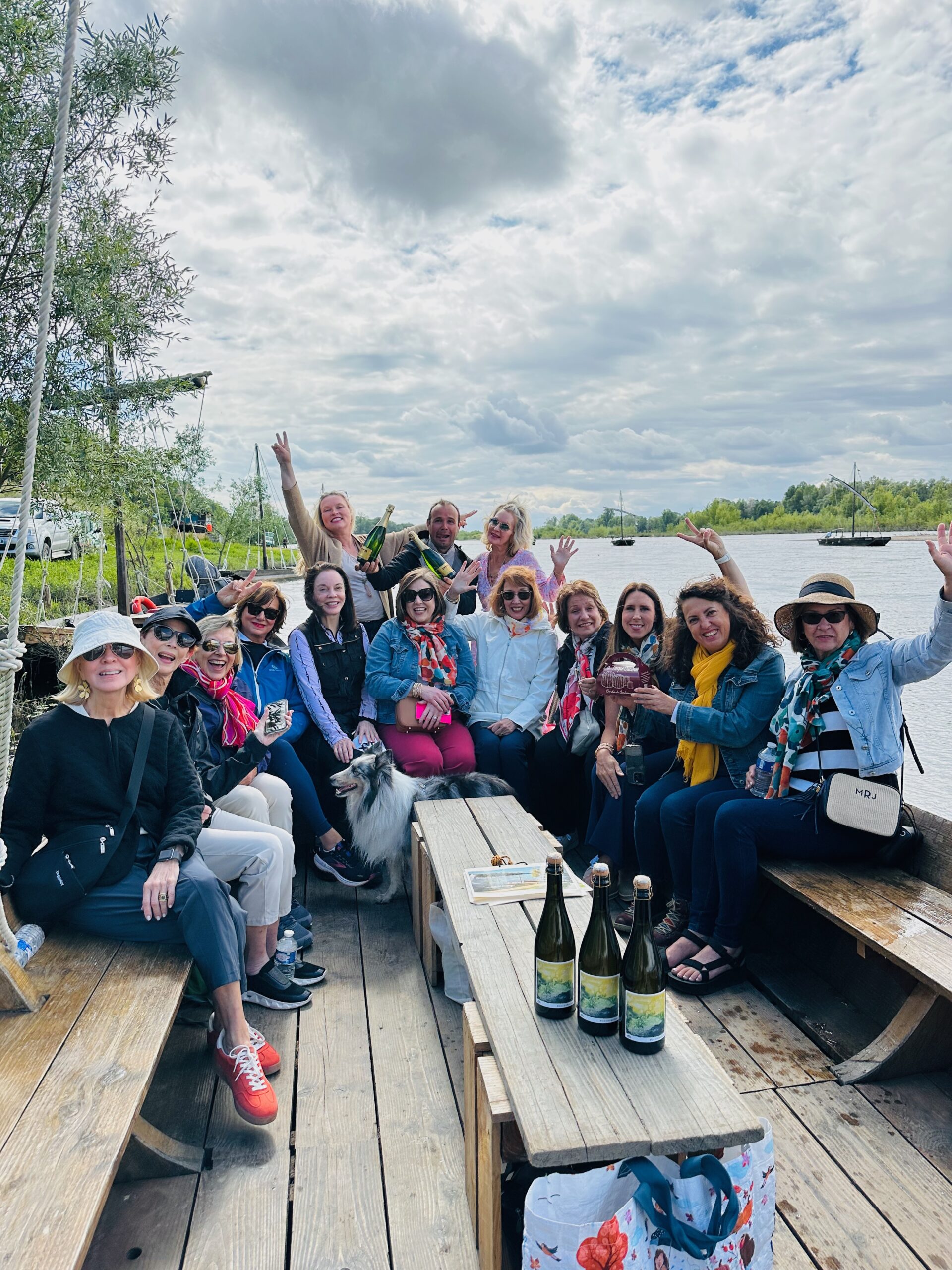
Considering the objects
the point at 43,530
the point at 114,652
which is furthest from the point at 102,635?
the point at 43,530

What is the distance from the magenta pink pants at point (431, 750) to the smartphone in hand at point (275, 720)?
919 millimetres

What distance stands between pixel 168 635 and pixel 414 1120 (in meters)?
1.58

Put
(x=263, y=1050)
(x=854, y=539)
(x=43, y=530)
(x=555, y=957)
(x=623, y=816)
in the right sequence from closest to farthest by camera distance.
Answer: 1. (x=555, y=957)
2. (x=263, y=1050)
3. (x=623, y=816)
4. (x=43, y=530)
5. (x=854, y=539)

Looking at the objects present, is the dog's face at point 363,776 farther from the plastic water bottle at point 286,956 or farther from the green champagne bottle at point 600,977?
the green champagne bottle at point 600,977

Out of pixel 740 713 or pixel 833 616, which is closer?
pixel 833 616

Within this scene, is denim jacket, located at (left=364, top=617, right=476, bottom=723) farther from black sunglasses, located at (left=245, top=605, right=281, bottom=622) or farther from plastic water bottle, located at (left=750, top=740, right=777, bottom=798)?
plastic water bottle, located at (left=750, top=740, right=777, bottom=798)

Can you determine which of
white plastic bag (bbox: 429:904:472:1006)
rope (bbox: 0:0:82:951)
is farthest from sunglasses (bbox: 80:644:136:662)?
white plastic bag (bbox: 429:904:472:1006)

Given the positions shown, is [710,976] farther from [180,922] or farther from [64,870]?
[64,870]

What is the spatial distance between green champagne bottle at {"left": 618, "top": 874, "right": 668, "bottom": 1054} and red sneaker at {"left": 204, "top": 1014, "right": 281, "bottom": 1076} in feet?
3.71

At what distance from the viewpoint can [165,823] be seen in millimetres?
2252

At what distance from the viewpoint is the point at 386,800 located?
3240 mm

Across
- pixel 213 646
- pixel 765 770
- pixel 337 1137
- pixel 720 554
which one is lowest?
Result: pixel 337 1137

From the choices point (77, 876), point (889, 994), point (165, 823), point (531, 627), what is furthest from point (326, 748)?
point (889, 994)

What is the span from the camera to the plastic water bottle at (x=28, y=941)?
192cm
